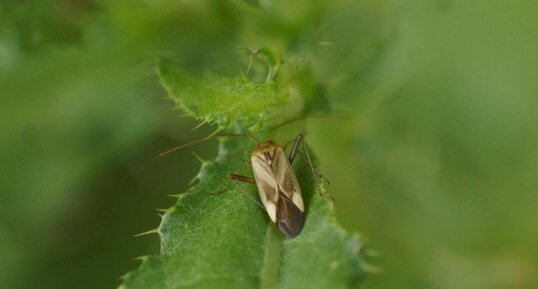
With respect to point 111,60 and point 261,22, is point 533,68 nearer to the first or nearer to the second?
point 261,22

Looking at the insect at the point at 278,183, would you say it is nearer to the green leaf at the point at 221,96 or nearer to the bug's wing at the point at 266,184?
the bug's wing at the point at 266,184

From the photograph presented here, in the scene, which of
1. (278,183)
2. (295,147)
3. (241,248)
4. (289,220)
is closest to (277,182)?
(278,183)

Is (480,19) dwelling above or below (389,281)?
above

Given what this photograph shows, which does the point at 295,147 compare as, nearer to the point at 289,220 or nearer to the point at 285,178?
the point at 285,178

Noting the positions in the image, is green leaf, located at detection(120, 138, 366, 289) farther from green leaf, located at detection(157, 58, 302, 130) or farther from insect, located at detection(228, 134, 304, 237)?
green leaf, located at detection(157, 58, 302, 130)

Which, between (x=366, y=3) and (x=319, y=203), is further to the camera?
(x=366, y=3)

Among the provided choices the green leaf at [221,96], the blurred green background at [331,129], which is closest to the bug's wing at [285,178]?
the green leaf at [221,96]

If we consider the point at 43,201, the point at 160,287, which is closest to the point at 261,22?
the point at 160,287
